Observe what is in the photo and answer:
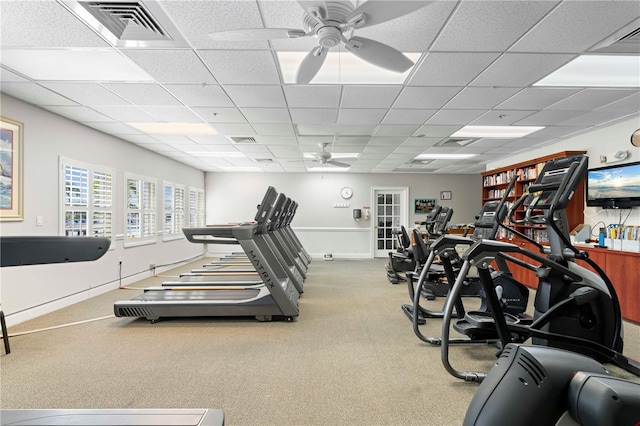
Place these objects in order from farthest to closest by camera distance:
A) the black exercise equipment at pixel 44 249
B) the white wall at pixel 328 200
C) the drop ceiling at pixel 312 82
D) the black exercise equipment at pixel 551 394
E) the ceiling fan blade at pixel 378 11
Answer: the white wall at pixel 328 200 < the drop ceiling at pixel 312 82 < the ceiling fan blade at pixel 378 11 < the black exercise equipment at pixel 551 394 < the black exercise equipment at pixel 44 249

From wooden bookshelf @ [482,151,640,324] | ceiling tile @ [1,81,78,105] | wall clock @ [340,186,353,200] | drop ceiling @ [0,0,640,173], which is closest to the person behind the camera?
drop ceiling @ [0,0,640,173]

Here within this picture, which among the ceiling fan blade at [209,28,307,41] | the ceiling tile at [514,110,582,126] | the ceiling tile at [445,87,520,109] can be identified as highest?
the ceiling tile at [445,87,520,109]

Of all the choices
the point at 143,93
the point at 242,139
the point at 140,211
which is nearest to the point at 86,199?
the point at 140,211

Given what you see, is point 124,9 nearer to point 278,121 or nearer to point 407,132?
point 278,121

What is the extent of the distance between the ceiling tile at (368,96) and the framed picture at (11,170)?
3.60 metres

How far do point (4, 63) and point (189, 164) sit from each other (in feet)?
17.8

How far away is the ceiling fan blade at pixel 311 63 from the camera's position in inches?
87.8

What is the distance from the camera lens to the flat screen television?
13.5 feet

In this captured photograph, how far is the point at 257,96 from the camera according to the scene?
11.8 feet

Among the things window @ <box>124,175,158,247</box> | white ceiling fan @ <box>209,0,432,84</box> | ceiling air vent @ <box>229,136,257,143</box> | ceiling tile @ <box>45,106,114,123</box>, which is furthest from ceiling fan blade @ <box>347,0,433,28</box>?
window @ <box>124,175,158,247</box>

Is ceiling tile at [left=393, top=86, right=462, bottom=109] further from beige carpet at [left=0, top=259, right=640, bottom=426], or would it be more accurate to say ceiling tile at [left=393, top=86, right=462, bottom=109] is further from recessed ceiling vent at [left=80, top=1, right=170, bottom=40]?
beige carpet at [left=0, top=259, right=640, bottom=426]

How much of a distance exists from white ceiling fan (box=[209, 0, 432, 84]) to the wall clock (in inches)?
290

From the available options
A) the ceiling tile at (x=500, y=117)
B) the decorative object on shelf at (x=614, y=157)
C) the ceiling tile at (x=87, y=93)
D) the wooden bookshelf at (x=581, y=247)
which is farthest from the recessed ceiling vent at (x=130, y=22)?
the decorative object on shelf at (x=614, y=157)

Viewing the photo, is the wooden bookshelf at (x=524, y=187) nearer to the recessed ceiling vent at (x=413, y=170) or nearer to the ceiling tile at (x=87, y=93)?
the recessed ceiling vent at (x=413, y=170)
